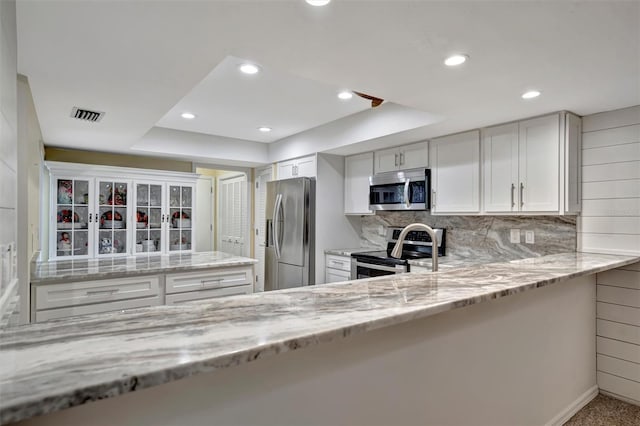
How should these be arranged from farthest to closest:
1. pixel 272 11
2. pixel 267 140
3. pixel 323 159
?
1. pixel 267 140
2. pixel 323 159
3. pixel 272 11

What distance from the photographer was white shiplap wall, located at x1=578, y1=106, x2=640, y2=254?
2.56m

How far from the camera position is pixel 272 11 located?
4.75 ft

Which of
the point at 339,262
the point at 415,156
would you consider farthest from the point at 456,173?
the point at 339,262

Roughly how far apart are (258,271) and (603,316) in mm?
4232

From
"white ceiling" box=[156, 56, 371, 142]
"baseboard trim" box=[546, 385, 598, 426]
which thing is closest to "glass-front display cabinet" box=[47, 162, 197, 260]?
"white ceiling" box=[156, 56, 371, 142]

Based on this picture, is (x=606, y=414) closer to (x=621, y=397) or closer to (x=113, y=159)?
(x=621, y=397)

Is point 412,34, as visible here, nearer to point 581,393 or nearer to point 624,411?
point 581,393

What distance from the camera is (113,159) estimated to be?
4.57 m

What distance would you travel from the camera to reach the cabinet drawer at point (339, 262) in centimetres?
407

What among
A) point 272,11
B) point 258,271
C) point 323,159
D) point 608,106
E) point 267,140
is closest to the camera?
point 272,11

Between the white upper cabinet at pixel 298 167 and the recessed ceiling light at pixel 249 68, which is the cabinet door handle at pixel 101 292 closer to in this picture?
the recessed ceiling light at pixel 249 68

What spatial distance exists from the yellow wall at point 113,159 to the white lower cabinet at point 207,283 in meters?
2.40

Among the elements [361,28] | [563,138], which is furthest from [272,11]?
[563,138]

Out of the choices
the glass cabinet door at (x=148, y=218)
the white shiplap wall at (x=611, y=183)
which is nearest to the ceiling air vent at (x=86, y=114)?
the glass cabinet door at (x=148, y=218)
